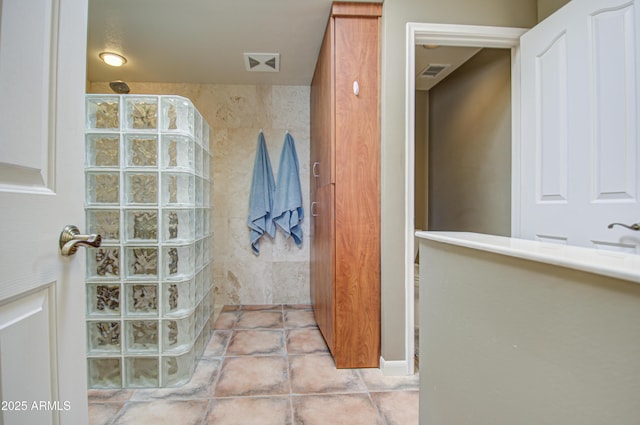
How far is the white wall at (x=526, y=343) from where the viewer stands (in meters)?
0.43

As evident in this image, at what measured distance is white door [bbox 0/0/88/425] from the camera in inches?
18.6

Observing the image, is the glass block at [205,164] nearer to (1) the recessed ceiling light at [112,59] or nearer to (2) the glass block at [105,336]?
(2) the glass block at [105,336]

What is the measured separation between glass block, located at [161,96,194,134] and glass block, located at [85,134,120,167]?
0.27 metres

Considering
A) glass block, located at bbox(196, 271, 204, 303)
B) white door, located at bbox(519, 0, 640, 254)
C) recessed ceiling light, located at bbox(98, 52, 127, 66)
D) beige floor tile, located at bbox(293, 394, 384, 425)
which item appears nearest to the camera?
white door, located at bbox(519, 0, 640, 254)

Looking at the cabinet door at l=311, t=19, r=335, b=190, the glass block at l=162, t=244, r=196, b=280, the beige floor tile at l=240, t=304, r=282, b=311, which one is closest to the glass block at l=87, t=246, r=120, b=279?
the glass block at l=162, t=244, r=196, b=280

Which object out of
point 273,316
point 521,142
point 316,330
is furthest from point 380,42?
point 273,316

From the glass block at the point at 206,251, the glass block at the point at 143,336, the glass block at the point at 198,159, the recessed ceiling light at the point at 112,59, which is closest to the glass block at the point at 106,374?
the glass block at the point at 143,336

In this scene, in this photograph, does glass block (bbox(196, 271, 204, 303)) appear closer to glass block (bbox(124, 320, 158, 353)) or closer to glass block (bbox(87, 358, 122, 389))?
glass block (bbox(124, 320, 158, 353))

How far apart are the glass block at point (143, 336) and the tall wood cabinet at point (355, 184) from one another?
40.1 inches

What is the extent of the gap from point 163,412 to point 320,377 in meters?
0.81

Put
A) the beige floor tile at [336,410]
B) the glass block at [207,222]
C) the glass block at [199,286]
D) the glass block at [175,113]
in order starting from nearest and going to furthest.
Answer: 1. the beige floor tile at [336,410]
2. the glass block at [175,113]
3. the glass block at [199,286]
4. the glass block at [207,222]

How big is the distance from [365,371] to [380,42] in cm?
196

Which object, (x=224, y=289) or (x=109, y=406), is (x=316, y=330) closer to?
(x=224, y=289)

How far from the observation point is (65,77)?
2.05 feet
